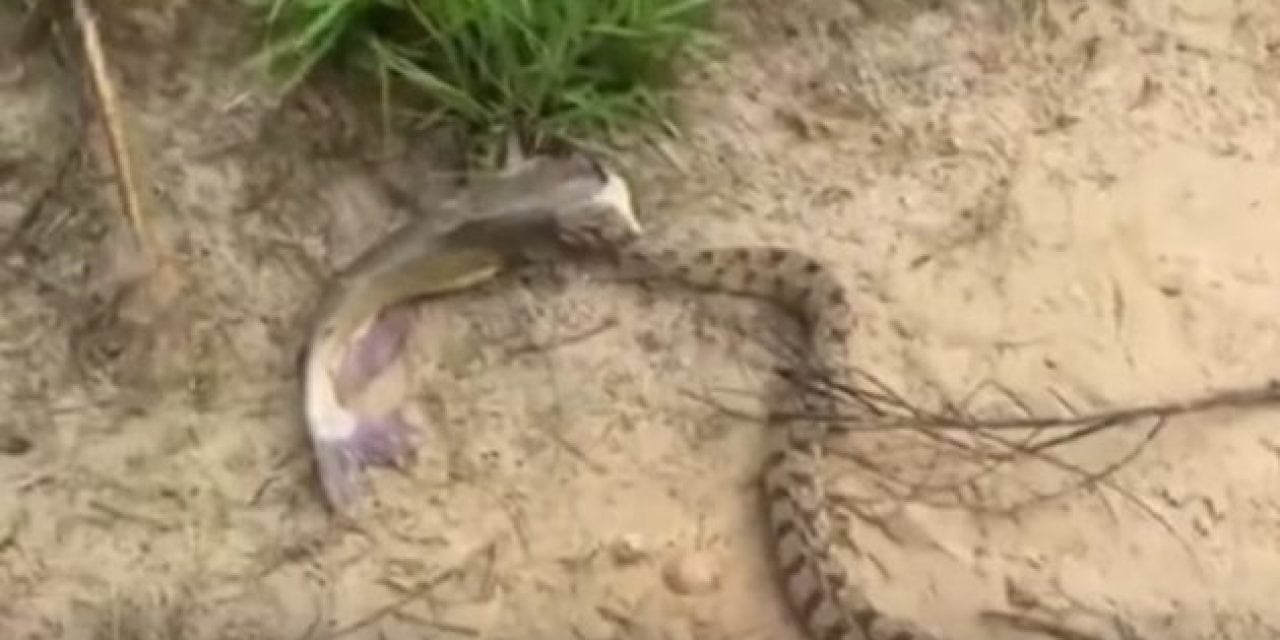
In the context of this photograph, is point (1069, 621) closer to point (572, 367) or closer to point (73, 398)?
point (572, 367)

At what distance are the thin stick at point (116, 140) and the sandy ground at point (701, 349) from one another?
2.1 inches

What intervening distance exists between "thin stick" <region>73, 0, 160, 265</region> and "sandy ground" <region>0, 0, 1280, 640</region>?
0.17 feet

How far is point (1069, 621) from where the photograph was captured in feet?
8.00

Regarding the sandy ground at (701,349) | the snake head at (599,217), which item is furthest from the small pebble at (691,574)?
the snake head at (599,217)

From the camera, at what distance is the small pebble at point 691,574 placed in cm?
246

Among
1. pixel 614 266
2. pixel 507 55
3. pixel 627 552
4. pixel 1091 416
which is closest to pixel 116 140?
pixel 507 55

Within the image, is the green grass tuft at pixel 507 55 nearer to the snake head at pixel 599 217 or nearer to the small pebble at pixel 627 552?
the snake head at pixel 599 217

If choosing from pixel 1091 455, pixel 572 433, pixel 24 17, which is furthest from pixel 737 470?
pixel 24 17

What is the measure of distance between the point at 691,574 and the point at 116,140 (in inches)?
26.6

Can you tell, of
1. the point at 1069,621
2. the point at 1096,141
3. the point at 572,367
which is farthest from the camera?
the point at 1096,141

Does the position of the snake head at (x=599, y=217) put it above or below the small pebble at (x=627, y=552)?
above

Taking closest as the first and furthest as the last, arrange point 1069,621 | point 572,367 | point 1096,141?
point 1069,621 < point 572,367 < point 1096,141

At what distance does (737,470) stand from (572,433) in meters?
0.15

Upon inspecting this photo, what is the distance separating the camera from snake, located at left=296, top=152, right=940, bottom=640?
2508 millimetres
